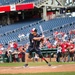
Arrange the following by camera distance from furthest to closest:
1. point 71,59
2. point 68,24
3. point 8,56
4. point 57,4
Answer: point 57,4
point 68,24
point 8,56
point 71,59

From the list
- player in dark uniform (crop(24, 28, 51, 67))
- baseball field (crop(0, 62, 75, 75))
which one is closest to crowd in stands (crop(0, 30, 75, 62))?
player in dark uniform (crop(24, 28, 51, 67))

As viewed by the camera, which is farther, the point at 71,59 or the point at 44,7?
the point at 44,7

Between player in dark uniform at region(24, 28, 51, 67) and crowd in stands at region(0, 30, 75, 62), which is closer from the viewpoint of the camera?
player in dark uniform at region(24, 28, 51, 67)

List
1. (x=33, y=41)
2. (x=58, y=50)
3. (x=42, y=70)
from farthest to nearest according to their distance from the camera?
(x=58, y=50) → (x=33, y=41) → (x=42, y=70)

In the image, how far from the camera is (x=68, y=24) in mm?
30297

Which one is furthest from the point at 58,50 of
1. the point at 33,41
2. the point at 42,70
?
the point at 42,70

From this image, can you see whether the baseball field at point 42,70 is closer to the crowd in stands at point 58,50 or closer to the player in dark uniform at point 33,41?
the player in dark uniform at point 33,41

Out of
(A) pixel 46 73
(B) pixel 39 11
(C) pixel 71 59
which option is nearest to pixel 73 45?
(C) pixel 71 59

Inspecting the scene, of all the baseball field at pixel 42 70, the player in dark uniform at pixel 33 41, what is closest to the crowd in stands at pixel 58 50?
the player in dark uniform at pixel 33 41

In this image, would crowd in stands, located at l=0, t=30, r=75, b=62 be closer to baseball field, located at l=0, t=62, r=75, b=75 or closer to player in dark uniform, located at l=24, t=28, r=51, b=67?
player in dark uniform, located at l=24, t=28, r=51, b=67

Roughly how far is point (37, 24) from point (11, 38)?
10.1ft

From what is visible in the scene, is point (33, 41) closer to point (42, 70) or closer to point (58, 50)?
point (42, 70)

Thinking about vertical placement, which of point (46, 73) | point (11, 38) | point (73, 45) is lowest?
point (11, 38)

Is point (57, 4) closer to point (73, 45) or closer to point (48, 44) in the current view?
point (48, 44)
